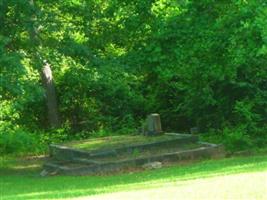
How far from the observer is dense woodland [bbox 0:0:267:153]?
→ 2048 cm

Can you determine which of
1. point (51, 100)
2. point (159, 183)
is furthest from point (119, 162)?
point (51, 100)

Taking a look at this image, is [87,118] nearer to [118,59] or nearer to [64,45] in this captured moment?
[118,59]

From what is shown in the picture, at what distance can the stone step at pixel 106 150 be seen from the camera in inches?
809

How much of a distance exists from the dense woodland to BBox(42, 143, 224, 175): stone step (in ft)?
7.18

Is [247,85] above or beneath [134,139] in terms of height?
above

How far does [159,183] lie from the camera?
569 inches

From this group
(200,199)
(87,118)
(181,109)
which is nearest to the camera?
(200,199)

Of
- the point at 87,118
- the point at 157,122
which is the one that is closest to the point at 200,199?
the point at 157,122

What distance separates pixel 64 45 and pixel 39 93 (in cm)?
224

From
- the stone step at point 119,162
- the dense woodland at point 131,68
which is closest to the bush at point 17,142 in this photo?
the dense woodland at point 131,68

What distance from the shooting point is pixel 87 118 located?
31.8m

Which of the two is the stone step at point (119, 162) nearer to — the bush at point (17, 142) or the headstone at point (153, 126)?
the headstone at point (153, 126)

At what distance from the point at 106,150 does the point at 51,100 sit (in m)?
10.5

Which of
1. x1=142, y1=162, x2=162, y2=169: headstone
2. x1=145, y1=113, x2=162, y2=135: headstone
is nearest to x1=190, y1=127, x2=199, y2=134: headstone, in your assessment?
x1=145, y1=113, x2=162, y2=135: headstone
